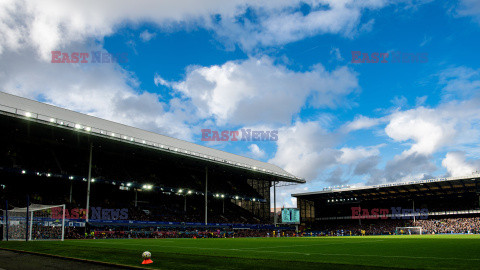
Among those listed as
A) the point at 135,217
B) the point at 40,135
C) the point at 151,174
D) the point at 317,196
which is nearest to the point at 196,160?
the point at 151,174

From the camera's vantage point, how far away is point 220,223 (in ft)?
214

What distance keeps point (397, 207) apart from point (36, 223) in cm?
8179

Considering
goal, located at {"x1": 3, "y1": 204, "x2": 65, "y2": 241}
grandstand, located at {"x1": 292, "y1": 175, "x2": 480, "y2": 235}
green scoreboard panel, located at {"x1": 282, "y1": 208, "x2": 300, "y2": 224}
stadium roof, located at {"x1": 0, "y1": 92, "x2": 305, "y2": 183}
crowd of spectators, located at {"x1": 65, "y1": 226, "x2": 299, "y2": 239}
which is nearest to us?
goal, located at {"x1": 3, "y1": 204, "x2": 65, "y2": 241}

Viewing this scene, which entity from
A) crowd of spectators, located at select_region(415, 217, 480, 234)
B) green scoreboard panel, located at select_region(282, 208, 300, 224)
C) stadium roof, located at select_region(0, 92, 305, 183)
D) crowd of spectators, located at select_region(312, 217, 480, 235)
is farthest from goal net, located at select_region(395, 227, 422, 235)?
stadium roof, located at select_region(0, 92, 305, 183)

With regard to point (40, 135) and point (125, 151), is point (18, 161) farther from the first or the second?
point (125, 151)

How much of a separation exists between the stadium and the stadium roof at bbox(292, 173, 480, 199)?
22 cm

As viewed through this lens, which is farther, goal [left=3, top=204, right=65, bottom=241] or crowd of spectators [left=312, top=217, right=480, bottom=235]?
crowd of spectators [left=312, top=217, right=480, bottom=235]

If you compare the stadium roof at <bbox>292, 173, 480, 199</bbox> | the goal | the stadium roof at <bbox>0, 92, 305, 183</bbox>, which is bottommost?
the goal

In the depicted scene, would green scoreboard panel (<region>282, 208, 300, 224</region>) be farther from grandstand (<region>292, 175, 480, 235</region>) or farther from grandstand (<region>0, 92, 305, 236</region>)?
grandstand (<region>292, 175, 480, 235</region>)

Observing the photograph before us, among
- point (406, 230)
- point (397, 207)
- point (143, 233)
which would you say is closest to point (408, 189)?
point (397, 207)

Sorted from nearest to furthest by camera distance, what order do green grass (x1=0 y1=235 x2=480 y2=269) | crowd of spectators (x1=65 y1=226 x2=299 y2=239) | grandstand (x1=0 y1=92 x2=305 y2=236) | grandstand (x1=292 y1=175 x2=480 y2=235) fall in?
green grass (x1=0 y1=235 x2=480 y2=269)
crowd of spectators (x1=65 y1=226 x2=299 y2=239)
grandstand (x1=0 y1=92 x2=305 y2=236)
grandstand (x1=292 y1=175 x2=480 y2=235)

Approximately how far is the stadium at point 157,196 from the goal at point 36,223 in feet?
0.36

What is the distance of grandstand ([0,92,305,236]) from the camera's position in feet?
156

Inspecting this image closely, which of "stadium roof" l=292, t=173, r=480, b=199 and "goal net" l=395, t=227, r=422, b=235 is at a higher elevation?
"stadium roof" l=292, t=173, r=480, b=199
